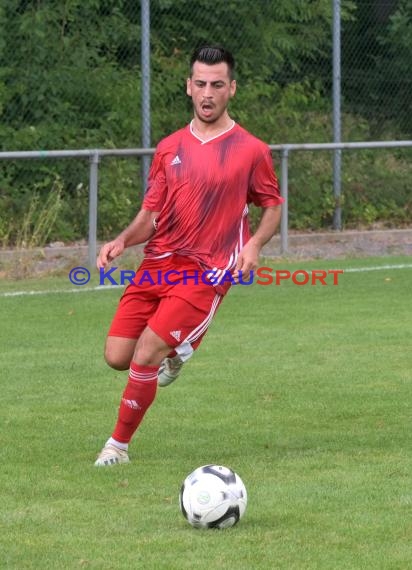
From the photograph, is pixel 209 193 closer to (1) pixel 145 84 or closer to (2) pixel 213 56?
(2) pixel 213 56

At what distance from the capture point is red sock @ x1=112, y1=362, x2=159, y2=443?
23.7 feet

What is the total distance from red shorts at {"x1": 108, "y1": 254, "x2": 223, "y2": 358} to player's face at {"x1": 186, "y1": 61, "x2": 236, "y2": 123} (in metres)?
0.73

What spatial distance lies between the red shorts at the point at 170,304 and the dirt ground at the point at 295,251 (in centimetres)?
801

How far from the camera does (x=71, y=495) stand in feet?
21.4

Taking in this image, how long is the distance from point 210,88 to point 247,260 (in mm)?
872

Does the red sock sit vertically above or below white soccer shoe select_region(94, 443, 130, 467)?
above

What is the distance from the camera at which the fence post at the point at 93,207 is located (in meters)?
15.5

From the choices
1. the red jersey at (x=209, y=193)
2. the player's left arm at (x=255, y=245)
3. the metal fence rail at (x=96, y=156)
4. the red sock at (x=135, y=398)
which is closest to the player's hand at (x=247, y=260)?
the player's left arm at (x=255, y=245)

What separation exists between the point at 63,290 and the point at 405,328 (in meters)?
3.87

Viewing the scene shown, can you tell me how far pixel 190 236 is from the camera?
7312mm

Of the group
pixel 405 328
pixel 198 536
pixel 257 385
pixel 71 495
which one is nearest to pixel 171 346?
Result: pixel 71 495

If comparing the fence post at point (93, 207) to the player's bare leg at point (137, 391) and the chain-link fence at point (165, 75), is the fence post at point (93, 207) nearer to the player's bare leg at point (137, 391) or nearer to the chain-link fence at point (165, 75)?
the chain-link fence at point (165, 75)

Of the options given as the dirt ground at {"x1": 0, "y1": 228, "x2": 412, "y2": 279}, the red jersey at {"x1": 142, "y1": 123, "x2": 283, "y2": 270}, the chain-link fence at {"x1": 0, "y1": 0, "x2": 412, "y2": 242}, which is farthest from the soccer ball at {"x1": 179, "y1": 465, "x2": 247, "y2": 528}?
the chain-link fence at {"x1": 0, "y1": 0, "x2": 412, "y2": 242}

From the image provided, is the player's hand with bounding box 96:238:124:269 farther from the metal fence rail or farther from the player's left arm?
the metal fence rail
